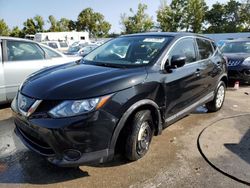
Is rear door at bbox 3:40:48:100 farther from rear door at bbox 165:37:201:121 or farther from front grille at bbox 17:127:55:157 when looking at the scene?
rear door at bbox 165:37:201:121

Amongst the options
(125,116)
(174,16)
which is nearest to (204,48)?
(125,116)

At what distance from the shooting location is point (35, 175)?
322cm

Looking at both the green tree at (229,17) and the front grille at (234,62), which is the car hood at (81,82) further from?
the green tree at (229,17)

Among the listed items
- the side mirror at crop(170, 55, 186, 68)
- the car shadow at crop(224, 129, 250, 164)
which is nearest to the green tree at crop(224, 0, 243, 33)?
the car shadow at crop(224, 129, 250, 164)

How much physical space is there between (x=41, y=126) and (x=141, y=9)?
4600 centimetres

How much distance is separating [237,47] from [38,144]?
901cm

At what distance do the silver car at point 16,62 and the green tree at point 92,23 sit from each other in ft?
188

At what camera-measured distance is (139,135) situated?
134 inches

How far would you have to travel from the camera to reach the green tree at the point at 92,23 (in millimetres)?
61438

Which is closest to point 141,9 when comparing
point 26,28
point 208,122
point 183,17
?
point 183,17

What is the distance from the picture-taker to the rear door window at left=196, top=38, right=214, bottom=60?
492 centimetres

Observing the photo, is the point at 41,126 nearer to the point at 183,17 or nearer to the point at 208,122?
the point at 208,122

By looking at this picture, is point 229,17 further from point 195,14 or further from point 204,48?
point 204,48

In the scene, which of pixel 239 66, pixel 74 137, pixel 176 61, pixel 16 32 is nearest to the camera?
pixel 74 137
